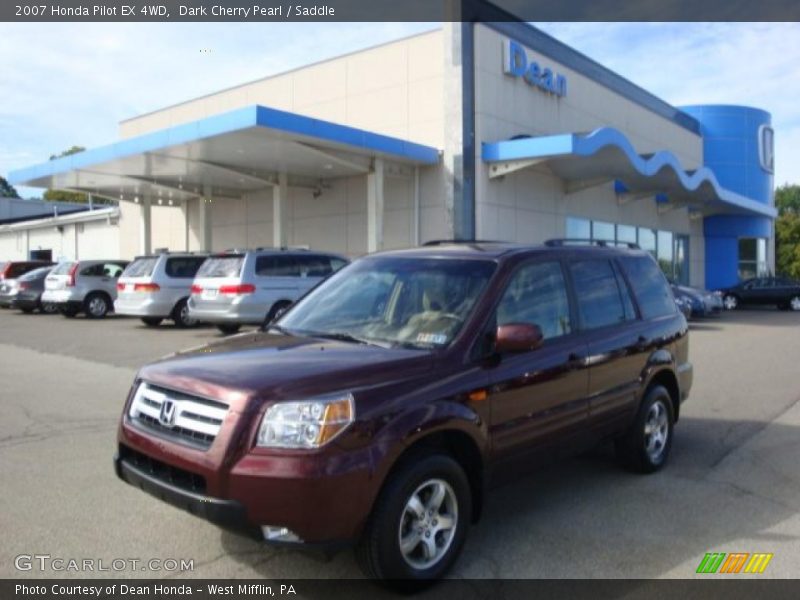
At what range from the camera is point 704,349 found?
1402 centimetres

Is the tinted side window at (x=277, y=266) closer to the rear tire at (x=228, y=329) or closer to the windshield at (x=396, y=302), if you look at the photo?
the rear tire at (x=228, y=329)

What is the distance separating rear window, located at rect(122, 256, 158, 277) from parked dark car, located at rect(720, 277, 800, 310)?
23.0 metres

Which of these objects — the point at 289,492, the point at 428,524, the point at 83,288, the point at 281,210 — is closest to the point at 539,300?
the point at 428,524

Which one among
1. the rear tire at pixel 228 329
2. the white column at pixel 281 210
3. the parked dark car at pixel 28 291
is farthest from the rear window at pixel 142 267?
the parked dark car at pixel 28 291

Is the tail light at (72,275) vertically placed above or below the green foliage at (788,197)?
below

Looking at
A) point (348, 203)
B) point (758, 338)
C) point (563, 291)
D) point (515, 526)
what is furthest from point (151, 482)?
point (348, 203)

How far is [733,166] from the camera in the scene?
127 feet

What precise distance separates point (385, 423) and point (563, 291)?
205cm

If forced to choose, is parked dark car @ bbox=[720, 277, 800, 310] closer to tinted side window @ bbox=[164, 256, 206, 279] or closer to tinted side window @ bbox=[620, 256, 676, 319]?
tinted side window @ bbox=[164, 256, 206, 279]

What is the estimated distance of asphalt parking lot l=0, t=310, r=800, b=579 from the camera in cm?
394

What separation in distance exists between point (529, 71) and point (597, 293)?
1986 cm

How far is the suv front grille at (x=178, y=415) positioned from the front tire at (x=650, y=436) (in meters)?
3.42

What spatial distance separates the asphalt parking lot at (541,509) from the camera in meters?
3.94

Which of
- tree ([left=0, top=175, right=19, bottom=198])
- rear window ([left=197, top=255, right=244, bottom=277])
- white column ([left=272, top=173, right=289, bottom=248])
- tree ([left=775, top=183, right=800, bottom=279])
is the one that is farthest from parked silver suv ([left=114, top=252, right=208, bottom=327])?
tree ([left=0, top=175, right=19, bottom=198])
